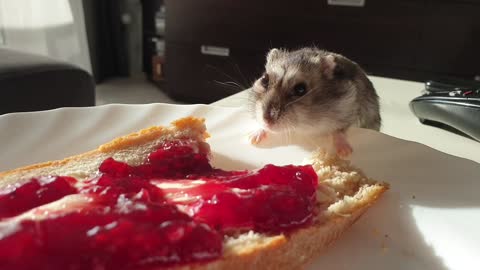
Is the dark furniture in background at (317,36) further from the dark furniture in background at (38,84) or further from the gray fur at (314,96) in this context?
the gray fur at (314,96)

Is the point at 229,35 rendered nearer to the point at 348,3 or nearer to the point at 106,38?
the point at 348,3

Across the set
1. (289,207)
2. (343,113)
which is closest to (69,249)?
(289,207)

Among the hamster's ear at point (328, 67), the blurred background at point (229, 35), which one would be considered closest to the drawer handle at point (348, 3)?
the blurred background at point (229, 35)

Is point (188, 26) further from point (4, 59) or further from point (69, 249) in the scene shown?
point (69, 249)

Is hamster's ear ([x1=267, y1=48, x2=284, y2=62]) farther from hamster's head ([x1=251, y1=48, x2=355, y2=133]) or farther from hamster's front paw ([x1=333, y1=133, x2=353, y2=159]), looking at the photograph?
hamster's front paw ([x1=333, y1=133, x2=353, y2=159])

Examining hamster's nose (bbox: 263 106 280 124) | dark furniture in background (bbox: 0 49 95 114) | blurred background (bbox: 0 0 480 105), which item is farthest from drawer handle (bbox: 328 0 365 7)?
hamster's nose (bbox: 263 106 280 124)

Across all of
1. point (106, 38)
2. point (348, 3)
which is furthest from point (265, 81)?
point (106, 38)
